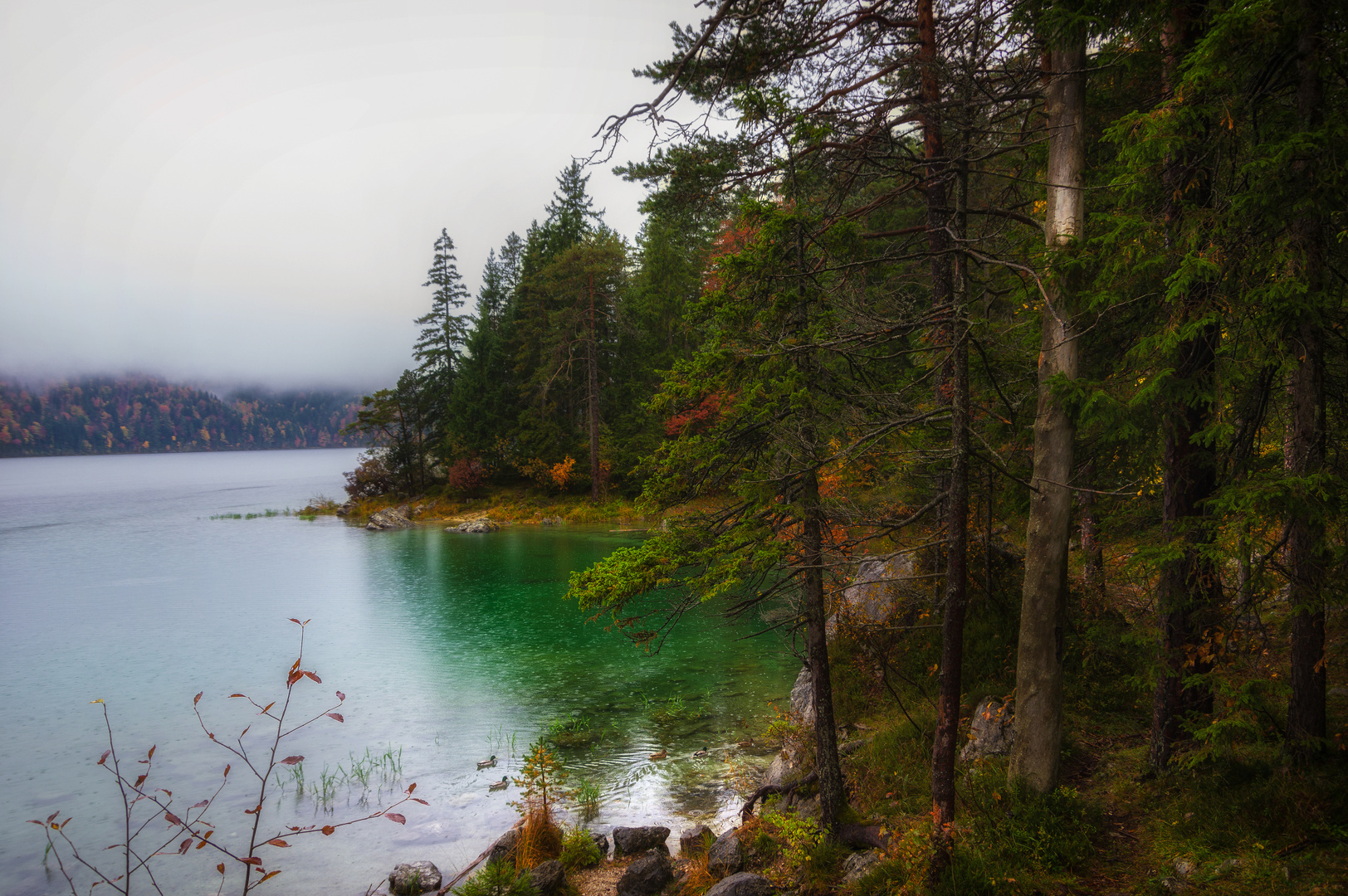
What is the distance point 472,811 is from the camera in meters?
10.3

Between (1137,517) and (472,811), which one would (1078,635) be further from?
(472,811)

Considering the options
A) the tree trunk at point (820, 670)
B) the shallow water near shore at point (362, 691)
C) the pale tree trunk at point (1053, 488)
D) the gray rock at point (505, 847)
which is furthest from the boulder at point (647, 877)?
the pale tree trunk at point (1053, 488)

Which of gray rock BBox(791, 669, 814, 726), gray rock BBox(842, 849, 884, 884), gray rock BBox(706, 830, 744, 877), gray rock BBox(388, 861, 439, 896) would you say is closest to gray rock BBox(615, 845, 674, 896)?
gray rock BBox(706, 830, 744, 877)

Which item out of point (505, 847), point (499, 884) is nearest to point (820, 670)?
point (499, 884)

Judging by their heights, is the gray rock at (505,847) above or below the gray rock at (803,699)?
below

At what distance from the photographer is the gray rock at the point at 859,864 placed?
6.71 m

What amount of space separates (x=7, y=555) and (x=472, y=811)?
39.2m

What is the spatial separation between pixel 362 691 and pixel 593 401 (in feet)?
81.0

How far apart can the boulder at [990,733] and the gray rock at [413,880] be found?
6706mm

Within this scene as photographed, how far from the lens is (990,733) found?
27.4 ft

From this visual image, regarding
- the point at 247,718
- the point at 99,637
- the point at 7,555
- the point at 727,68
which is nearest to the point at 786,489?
the point at 727,68

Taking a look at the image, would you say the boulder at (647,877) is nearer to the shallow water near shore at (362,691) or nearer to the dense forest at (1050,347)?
the shallow water near shore at (362,691)

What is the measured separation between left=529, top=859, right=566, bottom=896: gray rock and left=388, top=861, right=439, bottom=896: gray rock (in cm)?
151

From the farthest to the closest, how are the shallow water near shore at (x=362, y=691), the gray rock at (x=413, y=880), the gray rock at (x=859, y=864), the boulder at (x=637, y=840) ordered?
the shallow water near shore at (x=362, y=691)
the boulder at (x=637, y=840)
the gray rock at (x=413, y=880)
the gray rock at (x=859, y=864)
